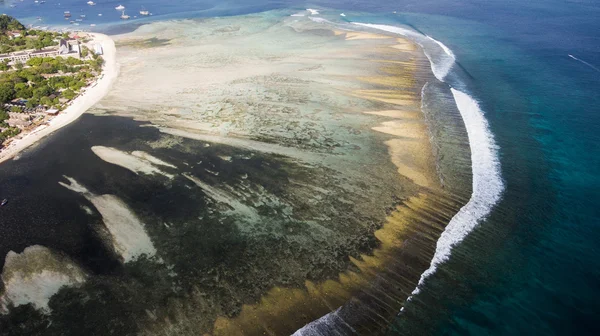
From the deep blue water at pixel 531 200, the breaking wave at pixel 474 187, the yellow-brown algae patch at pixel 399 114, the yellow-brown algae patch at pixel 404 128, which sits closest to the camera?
the deep blue water at pixel 531 200

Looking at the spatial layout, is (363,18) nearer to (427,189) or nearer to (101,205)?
(427,189)

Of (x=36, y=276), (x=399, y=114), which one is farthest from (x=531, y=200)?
(x=36, y=276)

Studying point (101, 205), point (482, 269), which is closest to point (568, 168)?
point (482, 269)

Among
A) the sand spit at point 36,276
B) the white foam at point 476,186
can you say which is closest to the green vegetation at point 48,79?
the sand spit at point 36,276

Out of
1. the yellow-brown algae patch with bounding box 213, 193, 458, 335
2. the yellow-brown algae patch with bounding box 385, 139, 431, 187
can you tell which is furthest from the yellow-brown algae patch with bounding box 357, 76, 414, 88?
the yellow-brown algae patch with bounding box 213, 193, 458, 335

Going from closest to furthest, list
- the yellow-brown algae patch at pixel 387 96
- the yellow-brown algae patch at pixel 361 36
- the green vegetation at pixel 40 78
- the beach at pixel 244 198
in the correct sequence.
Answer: the beach at pixel 244 198 → the yellow-brown algae patch at pixel 387 96 → the green vegetation at pixel 40 78 → the yellow-brown algae patch at pixel 361 36

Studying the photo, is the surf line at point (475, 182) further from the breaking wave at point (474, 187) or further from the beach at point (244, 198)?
the beach at point (244, 198)
